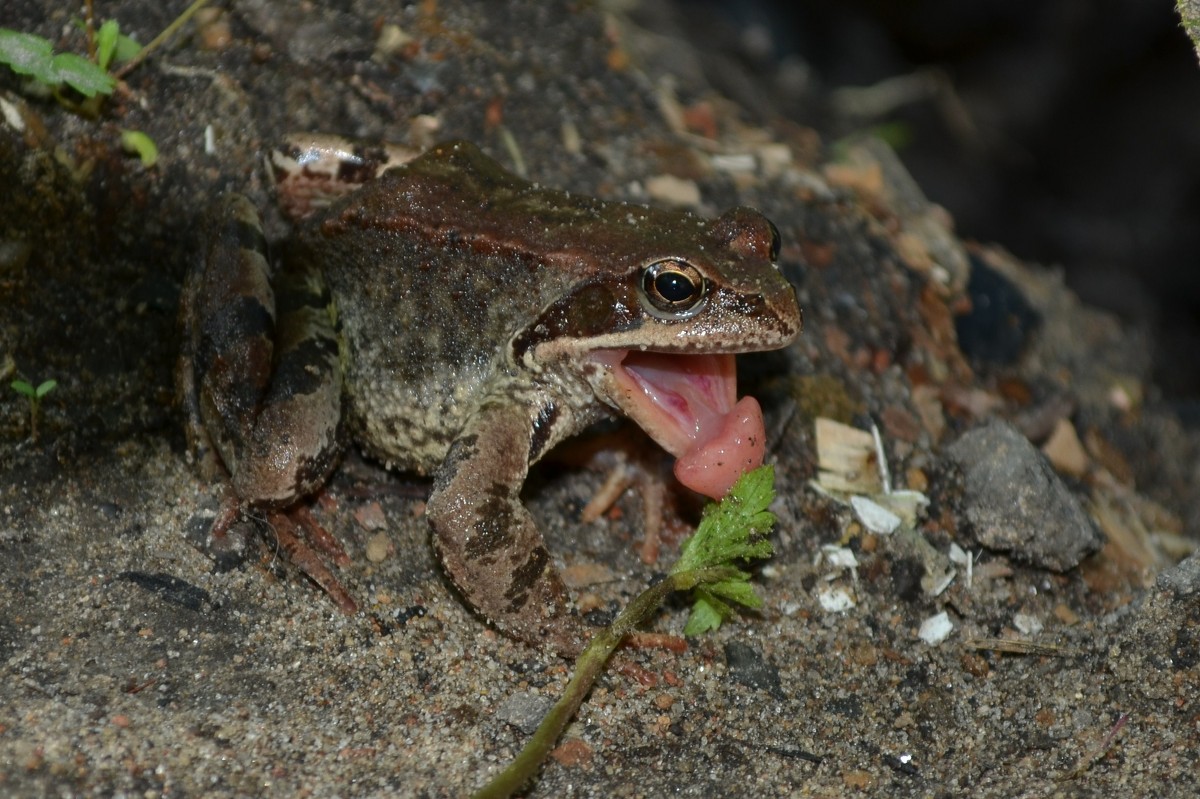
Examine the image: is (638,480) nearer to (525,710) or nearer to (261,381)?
(525,710)

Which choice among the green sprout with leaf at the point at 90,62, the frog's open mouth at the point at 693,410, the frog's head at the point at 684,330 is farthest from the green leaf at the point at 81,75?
the frog's open mouth at the point at 693,410

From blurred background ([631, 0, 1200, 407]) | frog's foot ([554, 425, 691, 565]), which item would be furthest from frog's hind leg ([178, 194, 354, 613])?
blurred background ([631, 0, 1200, 407])

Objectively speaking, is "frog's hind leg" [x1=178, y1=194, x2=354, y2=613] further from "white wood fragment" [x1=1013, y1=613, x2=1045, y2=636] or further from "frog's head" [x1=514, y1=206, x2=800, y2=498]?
"white wood fragment" [x1=1013, y1=613, x2=1045, y2=636]

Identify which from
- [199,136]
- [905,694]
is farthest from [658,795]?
[199,136]

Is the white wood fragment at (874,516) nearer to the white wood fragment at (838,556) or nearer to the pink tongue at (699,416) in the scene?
the white wood fragment at (838,556)

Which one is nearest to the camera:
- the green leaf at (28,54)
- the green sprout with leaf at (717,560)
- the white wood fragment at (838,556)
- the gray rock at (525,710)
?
the gray rock at (525,710)

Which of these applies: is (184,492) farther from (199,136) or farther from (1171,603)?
(1171,603)
